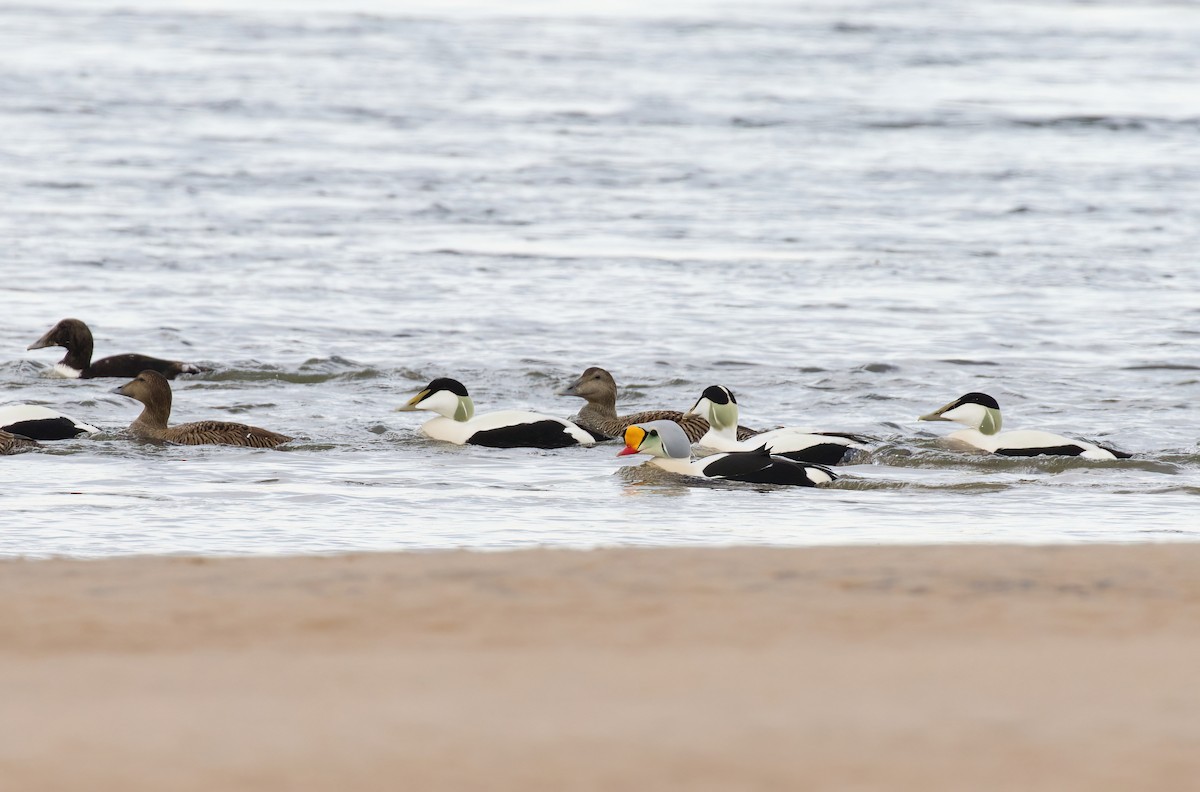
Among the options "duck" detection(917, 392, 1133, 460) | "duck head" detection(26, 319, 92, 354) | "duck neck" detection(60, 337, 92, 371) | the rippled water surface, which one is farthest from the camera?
"duck neck" detection(60, 337, 92, 371)

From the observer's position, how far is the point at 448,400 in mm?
12195

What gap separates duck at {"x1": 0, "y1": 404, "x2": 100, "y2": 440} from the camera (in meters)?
11.4

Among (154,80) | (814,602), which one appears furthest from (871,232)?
(154,80)

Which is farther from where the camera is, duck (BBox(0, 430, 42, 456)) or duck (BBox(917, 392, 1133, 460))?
duck (BBox(917, 392, 1133, 460))

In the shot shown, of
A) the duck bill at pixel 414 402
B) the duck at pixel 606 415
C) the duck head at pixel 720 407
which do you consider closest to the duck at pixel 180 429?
the duck bill at pixel 414 402

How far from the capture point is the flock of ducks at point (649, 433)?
35.3ft

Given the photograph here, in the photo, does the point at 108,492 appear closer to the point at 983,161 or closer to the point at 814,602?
the point at 814,602

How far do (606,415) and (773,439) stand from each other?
192 centimetres

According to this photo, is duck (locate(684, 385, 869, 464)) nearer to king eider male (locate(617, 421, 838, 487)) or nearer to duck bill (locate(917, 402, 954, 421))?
king eider male (locate(617, 421, 838, 487))

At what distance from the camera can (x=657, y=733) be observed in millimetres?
4141

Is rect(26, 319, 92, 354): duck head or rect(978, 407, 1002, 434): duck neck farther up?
rect(26, 319, 92, 354): duck head

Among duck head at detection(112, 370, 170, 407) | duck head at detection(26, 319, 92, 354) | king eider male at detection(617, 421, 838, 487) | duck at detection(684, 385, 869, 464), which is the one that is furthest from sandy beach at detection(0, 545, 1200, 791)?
duck head at detection(26, 319, 92, 354)

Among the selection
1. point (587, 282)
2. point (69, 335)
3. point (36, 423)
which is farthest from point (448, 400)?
point (587, 282)

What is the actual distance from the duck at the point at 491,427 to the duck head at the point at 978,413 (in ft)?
7.39
